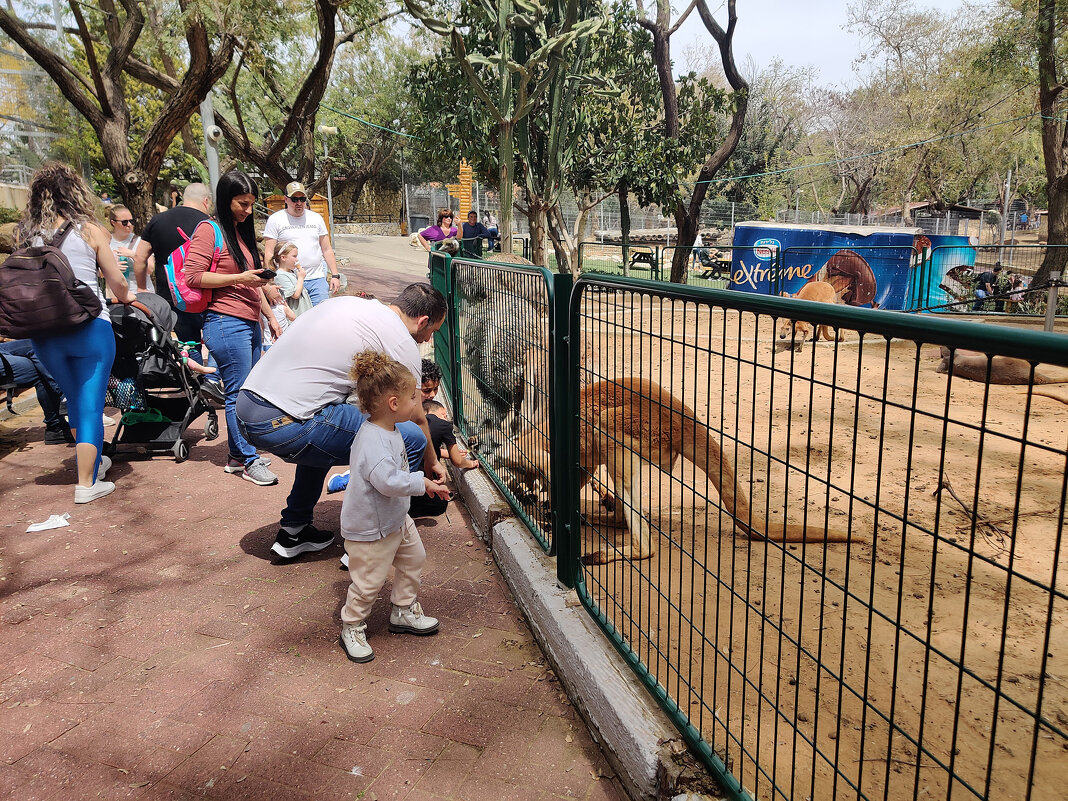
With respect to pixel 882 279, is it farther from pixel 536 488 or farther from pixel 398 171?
pixel 398 171

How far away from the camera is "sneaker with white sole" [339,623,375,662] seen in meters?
3.12

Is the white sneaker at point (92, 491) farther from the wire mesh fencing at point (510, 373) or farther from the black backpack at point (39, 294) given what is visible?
the wire mesh fencing at point (510, 373)

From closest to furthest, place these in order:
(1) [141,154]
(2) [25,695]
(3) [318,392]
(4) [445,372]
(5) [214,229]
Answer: (2) [25,695] → (3) [318,392] → (5) [214,229] → (4) [445,372] → (1) [141,154]

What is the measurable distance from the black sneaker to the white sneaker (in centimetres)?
162

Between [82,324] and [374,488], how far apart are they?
295cm

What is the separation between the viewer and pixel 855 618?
322cm

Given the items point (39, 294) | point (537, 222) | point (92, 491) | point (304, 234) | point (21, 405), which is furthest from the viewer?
point (537, 222)

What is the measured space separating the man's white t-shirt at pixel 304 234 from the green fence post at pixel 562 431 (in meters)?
4.82

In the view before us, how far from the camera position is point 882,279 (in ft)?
51.8

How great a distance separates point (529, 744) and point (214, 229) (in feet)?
13.6

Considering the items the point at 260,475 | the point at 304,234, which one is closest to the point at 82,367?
the point at 260,475

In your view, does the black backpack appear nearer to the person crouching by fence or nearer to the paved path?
the paved path

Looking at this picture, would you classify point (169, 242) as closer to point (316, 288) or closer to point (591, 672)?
point (316, 288)

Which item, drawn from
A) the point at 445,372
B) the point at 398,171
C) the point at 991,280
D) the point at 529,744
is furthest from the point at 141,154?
the point at 398,171
